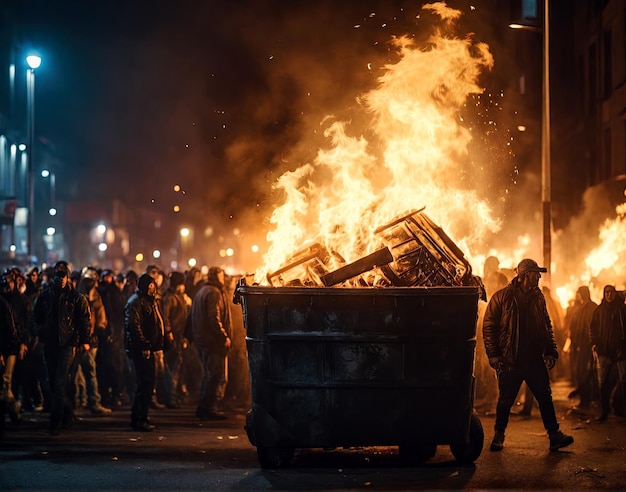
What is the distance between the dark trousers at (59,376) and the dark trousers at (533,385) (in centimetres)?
497

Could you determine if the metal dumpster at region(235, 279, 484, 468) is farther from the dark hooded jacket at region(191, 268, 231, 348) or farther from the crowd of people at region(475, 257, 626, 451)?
the dark hooded jacket at region(191, 268, 231, 348)

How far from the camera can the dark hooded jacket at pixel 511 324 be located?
9.05 metres

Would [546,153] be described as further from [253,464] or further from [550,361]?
[253,464]

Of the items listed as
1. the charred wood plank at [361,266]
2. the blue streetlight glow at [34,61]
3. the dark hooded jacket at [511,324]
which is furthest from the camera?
the blue streetlight glow at [34,61]

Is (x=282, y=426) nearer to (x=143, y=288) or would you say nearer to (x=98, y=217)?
(x=143, y=288)

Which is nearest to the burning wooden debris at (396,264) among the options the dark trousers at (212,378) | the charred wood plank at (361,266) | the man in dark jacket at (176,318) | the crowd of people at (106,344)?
the charred wood plank at (361,266)

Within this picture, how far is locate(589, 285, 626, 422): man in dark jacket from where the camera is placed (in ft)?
37.4

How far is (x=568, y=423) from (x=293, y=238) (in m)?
4.08

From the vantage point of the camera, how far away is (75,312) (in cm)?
1084

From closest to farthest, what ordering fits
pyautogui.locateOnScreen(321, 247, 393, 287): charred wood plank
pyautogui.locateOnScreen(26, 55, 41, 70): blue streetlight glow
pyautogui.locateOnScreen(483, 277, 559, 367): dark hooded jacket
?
pyautogui.locateOnScreen(321, 247, 393, 287): charred wood plank → pyautogui.locateOnScreen(483, 277, 559, 367): dark hooded jacket → pyautogui.locateOnScreen(26, 55, 41, 70): blue streetlight glow

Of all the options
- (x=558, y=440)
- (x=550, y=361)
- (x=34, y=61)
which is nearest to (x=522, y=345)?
(x=550, y=361)

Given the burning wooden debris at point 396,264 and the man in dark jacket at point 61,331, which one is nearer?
the burning wooden debris at point 396,264

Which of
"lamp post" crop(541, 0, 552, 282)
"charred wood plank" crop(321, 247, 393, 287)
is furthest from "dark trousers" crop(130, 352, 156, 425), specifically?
"lamp post" crop(541, 0, 552, 282)

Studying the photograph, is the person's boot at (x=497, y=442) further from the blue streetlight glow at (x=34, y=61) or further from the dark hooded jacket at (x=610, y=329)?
the blue streetlight glow at (x=34, y=61)
